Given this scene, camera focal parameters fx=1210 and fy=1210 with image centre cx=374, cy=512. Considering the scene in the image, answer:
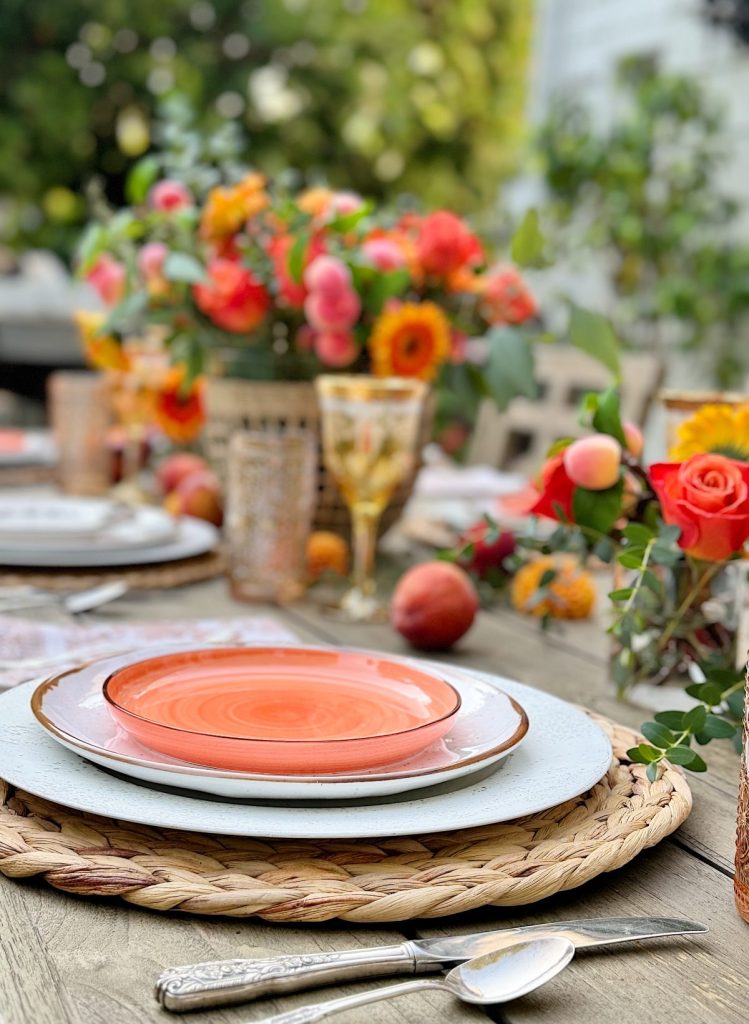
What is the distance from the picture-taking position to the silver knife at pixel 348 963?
0.44 metres

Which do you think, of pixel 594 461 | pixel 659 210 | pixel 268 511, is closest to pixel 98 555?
pixel 268 511

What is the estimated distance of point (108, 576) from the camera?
1200 mm

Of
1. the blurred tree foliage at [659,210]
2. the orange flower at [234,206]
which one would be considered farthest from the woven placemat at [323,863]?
the blurred tree foliage at [659,210]

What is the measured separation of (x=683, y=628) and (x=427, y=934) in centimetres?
44

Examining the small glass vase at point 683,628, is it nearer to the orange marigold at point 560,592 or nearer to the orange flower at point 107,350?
the orange marigold at point 560,592

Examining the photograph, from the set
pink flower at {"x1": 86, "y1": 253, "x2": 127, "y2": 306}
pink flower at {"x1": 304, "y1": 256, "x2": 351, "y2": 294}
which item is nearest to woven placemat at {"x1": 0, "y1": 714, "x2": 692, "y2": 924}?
pink flower at {"x1": 304, "y1": 256, "x2": 351, "y2": 294}

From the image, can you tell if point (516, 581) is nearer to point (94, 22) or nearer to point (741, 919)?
point (741, 919)

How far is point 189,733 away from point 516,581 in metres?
0.73

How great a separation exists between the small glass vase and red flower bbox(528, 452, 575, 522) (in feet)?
0.27

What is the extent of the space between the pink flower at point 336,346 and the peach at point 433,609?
0.40 metres

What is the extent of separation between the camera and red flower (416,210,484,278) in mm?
1419

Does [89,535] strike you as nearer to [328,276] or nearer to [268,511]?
[268,511]

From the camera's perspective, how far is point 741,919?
0.53m

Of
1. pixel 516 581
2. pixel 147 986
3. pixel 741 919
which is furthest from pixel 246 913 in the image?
pixel 516 581
